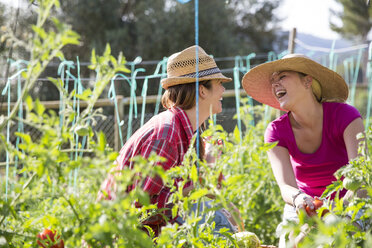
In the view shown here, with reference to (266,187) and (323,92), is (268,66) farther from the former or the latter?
(266,187)

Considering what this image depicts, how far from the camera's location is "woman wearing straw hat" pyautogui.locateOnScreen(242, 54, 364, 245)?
1.78 m

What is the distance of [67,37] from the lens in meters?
0.70

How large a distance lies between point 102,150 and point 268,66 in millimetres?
1320

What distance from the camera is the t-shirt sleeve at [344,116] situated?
173 centimetres

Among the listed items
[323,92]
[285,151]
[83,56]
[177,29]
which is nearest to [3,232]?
[285,151]

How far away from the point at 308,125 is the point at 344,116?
16cm

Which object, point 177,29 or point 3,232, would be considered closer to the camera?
point 3,232

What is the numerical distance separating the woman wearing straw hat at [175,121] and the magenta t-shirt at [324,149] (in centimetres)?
30

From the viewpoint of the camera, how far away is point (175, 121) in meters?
1.63

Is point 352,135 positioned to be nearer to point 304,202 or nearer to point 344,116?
point 344,116

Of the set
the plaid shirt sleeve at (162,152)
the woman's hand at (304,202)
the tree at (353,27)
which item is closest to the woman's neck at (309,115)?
the woman's hand at (304,202)

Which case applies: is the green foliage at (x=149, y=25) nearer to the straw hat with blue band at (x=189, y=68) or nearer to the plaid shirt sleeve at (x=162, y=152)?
the straw hat with blue band at (x=189, y=68)

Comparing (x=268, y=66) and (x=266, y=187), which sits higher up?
(x=268, y=66)

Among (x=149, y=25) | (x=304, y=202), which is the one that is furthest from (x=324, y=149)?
(x=149, y=25)
